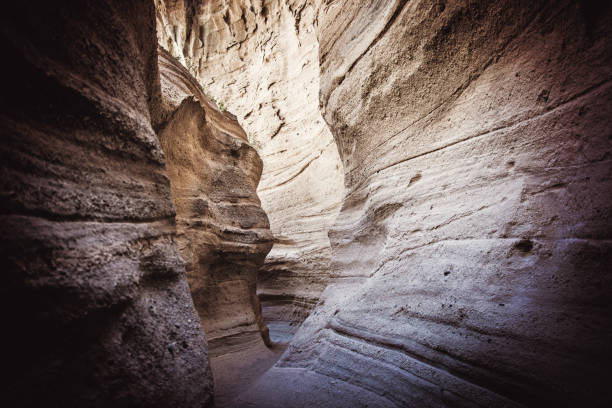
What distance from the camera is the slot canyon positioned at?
1.21 meters

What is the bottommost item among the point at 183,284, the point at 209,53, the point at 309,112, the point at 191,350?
the point at 191,350

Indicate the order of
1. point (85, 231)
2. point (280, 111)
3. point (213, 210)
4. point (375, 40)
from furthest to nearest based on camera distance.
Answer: point (280, 111), point (213, 210), point (375, 40), point (85, 231)

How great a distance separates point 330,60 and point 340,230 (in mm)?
2931

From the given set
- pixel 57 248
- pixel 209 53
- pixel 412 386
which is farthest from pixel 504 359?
pixel 209 53

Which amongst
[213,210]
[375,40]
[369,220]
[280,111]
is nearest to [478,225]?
[369,220]

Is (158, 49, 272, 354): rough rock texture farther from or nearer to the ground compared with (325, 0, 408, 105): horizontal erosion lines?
nearer to the ground

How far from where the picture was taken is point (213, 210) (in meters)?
4.17

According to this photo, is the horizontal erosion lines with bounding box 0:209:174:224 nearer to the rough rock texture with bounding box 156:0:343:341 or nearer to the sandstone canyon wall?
the sandstone canyon wall

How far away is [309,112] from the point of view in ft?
29.2

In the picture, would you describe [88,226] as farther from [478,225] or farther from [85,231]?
[478,225]

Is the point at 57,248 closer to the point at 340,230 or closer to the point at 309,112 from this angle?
the point at 340,230

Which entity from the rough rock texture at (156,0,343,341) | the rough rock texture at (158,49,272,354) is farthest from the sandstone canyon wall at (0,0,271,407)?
the rough rock texture at (156,0,343,341)

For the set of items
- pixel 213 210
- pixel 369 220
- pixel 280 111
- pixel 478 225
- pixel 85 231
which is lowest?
pixel 478 225

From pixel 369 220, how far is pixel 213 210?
8.31 feet
